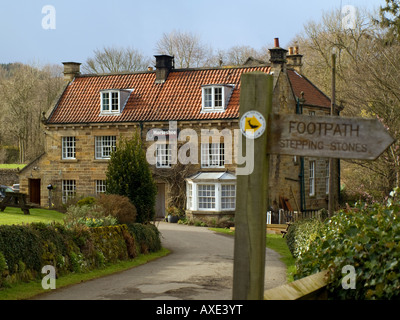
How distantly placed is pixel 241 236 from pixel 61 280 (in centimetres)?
1018

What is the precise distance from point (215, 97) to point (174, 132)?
301 cm

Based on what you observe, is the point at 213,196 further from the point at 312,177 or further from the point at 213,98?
the point at 312,177

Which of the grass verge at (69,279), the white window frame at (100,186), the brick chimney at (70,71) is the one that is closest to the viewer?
the grass verge at (69,279)

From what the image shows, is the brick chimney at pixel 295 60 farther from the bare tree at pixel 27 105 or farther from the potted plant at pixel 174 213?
the bare tree at pixel 27 105

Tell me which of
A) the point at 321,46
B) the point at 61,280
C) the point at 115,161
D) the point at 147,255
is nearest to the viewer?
the point at 61,280

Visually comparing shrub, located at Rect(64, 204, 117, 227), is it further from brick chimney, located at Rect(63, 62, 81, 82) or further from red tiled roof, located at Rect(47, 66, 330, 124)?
brick chimney, located at Rect(63, 62, 81, 82)

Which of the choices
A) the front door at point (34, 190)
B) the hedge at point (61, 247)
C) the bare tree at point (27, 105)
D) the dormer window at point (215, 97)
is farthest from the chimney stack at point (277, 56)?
the bare tree at point (27, 105)

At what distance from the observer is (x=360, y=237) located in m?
7.09

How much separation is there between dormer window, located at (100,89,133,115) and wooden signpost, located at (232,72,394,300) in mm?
30710

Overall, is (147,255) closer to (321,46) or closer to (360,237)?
(360,237)

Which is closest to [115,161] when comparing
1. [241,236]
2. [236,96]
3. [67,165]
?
[236,96]

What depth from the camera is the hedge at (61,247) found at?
14008mm

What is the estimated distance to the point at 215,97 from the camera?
34.6 metres

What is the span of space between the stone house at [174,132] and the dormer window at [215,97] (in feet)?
0.18
